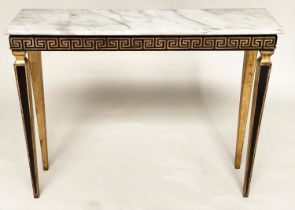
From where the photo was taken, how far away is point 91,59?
362cm

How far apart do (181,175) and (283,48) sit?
4.66ft

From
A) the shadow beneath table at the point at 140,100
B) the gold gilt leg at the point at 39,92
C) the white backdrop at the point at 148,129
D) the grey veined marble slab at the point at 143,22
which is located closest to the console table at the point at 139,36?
the grey veined marble slab at the point at 143,22

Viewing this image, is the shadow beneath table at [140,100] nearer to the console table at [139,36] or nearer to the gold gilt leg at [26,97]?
the gold gilt leg at [26,97]

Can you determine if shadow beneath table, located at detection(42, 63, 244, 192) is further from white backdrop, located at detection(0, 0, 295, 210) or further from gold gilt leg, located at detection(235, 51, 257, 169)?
gold gilt leg, located at detection(235, 51, 257, 169)

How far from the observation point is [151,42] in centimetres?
216

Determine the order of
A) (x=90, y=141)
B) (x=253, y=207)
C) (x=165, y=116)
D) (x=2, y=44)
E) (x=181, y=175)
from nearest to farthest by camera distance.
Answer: (x=253, y=207), (x=181, y=175), (x=90, y=141), (x=165, y=116), (x=2, y=44)

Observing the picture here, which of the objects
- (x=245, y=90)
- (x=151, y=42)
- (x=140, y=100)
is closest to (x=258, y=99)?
(x=245, y=90)

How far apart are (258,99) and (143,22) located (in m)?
0.62

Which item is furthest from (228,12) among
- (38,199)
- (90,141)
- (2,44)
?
(2,44)

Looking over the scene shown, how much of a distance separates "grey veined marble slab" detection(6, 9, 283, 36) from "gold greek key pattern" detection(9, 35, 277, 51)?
28mm

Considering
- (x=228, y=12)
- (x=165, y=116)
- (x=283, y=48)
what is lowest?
(x=165, y=116)

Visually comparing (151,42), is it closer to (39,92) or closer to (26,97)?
(26,97)

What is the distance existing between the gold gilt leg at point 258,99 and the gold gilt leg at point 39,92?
1.05 metres

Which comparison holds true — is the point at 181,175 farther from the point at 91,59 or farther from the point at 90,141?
the point at 91,59
